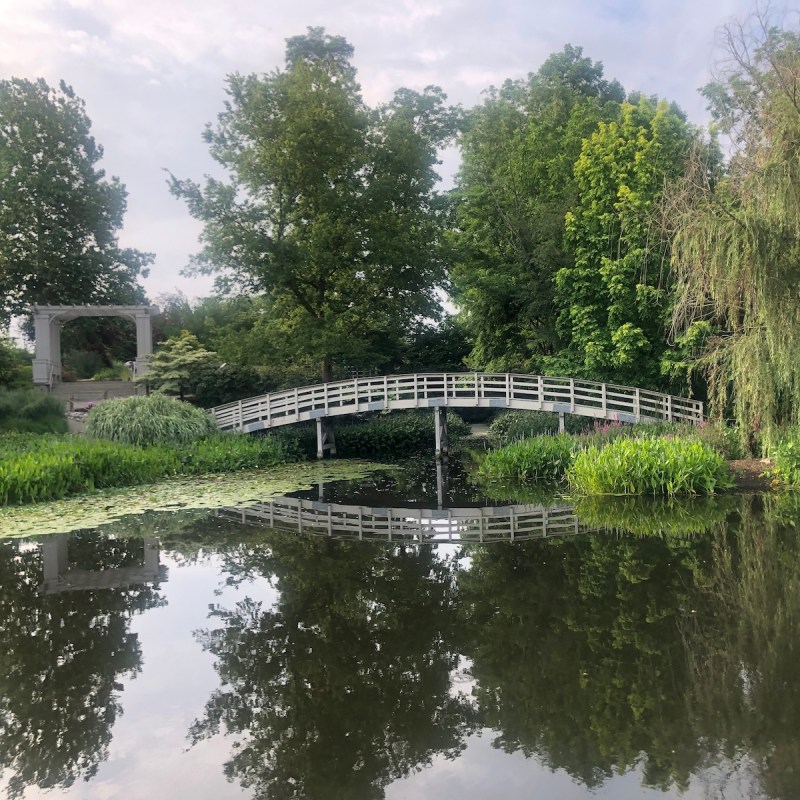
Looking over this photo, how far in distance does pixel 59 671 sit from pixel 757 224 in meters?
10.6

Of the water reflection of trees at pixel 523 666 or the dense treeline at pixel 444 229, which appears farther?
the dense treeline at pixel 444 229

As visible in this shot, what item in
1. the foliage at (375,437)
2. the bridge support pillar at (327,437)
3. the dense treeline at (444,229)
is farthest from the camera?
the bridge support pillar at (327,437)

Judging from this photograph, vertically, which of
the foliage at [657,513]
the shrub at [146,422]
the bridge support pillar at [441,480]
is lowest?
the foliage at [657,513]

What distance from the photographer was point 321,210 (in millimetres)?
21609

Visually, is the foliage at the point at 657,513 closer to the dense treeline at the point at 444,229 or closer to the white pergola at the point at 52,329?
the dense treeline at the point at 444,229

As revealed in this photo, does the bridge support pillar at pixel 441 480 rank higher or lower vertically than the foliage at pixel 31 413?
lower

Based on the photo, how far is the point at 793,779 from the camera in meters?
3.57

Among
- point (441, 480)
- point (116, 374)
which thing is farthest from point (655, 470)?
point (116, 374)

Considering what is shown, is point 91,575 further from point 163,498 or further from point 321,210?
point 321,210

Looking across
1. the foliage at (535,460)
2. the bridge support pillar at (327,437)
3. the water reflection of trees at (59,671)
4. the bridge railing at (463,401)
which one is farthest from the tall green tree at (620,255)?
the water reflection of trees at (59,671)

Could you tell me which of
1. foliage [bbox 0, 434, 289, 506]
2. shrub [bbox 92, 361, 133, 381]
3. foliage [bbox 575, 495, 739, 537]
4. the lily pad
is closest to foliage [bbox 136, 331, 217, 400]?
foliage [bbox 0, 434, 289, 506]

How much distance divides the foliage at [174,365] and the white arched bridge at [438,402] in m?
1.81

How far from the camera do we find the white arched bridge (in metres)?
18.2

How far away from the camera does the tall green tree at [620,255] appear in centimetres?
1777
